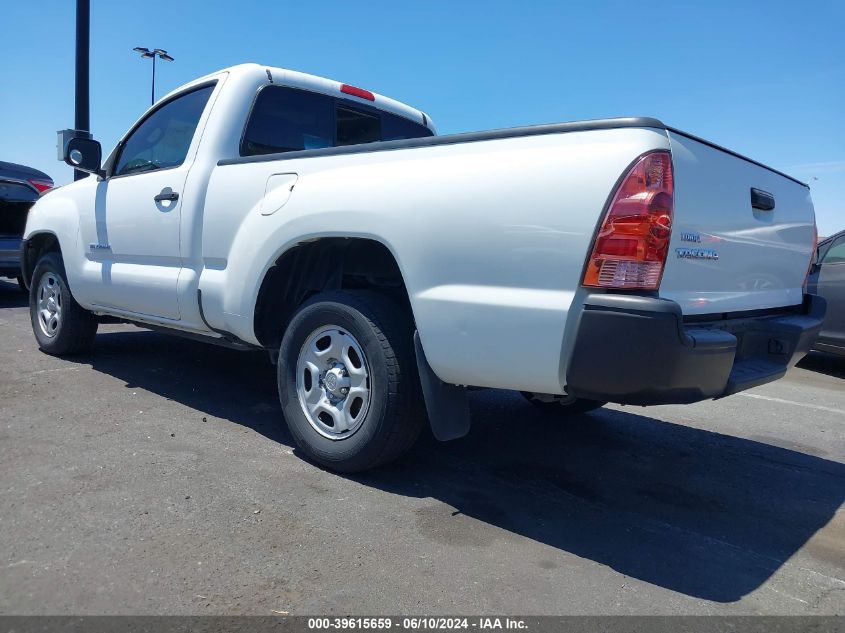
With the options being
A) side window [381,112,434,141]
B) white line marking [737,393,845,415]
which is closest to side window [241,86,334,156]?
side window [381,112,434,141]

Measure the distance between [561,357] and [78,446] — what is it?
2645 millimetres

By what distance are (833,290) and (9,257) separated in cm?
1048

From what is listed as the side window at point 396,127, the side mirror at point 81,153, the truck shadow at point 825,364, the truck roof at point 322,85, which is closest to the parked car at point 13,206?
the side mirror at point 81,153

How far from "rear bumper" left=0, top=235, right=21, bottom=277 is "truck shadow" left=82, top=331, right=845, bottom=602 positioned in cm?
497

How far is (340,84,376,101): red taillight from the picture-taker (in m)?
4.71

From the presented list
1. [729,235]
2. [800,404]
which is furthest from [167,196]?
[800,404]

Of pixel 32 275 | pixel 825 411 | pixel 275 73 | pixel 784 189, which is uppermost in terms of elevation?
pixel 275 73

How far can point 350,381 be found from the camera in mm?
3240

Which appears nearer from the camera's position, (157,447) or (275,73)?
(157,447)

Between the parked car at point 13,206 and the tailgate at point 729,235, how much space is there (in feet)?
29.8

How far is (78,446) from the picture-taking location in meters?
3.50

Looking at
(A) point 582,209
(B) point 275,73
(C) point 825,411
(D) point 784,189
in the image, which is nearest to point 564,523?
(A) point 582,209

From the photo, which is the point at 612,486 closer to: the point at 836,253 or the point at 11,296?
the point at 836,253

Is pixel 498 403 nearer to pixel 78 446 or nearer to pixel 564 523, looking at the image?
pixel 564 523
